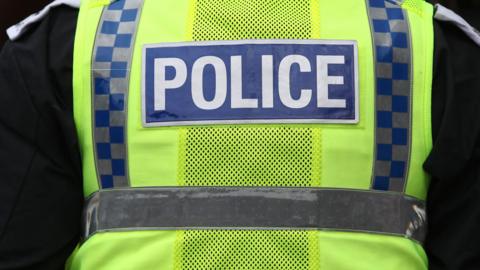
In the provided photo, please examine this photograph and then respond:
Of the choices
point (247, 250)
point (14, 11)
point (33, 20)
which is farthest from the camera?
point (14, 11)

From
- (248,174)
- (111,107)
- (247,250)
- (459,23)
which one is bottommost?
(247,250)

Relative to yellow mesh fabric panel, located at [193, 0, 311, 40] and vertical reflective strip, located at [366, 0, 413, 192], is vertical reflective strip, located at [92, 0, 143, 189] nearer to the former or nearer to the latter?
yellow mesh fabric panel, located at [193, 0, 311, 40]

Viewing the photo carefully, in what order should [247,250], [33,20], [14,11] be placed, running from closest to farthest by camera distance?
1. [247,250]
2. [33,20]
3. [14,11]

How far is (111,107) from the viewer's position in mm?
1504

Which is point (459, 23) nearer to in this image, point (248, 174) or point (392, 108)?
point (392, 108)

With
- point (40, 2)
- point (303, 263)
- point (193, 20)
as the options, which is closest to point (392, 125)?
point (303, 263)

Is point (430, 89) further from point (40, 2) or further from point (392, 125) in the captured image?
point (40, 2)

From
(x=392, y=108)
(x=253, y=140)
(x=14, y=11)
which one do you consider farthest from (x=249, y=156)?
(x=14, y=11)

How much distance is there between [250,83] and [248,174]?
148 mm

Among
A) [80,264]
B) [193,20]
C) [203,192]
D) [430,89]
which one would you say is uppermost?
[193,20]

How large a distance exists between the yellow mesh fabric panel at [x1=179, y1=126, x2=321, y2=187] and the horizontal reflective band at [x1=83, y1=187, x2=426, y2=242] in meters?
0.02

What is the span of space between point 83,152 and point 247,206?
11.3 inches

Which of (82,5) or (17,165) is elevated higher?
(82,5)

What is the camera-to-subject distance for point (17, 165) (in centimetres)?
151
